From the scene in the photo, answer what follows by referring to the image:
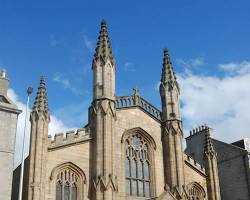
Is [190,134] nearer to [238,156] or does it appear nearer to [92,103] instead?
[238,156]

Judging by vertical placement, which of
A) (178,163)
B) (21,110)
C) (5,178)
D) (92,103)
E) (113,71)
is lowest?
(5,178)

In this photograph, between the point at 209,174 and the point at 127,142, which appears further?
the point at 209,174

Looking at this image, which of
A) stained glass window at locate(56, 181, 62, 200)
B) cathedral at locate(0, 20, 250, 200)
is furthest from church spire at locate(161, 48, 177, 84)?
stained glass window at locate(56, 181, 62, 200)

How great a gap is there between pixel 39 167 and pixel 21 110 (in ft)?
11.9

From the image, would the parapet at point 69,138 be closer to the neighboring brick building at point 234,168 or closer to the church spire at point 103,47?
the church spire at point 103,47

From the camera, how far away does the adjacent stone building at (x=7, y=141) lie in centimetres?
2488

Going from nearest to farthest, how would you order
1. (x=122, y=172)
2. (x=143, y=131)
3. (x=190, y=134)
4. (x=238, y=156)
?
1. (x=122, y=172)
2. (x=143, y=131)
3. (x=238, y=156)
4. (x=190, y=134)

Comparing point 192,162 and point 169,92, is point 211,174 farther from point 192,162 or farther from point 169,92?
point 169,92

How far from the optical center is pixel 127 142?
33.4 metres

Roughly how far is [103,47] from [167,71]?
19.8 ft

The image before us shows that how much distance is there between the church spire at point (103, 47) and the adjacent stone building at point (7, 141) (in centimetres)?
890

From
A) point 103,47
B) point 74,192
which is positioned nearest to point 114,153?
point 74,192

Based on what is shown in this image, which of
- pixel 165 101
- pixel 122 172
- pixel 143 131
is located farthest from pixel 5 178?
pixel 165 101

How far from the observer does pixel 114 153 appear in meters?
31.3
